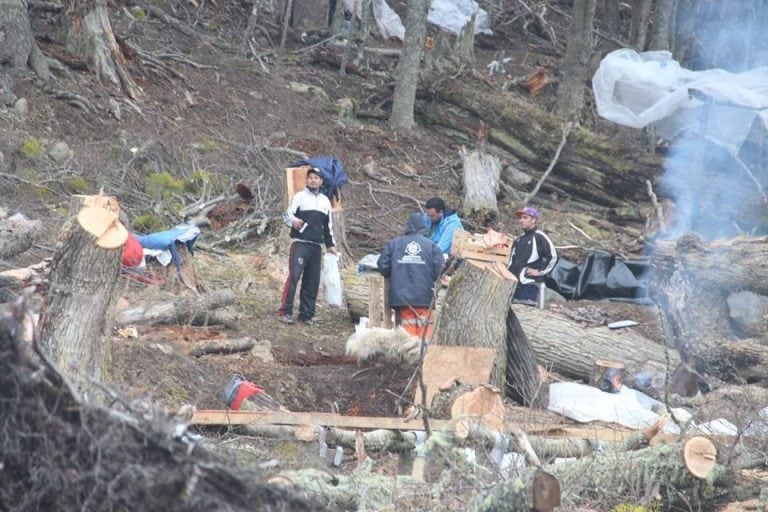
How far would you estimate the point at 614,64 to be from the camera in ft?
63.0

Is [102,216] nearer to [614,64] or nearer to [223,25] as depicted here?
[614,64]

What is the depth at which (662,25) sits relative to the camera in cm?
2373

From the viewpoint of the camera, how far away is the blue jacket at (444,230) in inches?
500

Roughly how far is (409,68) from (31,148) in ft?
22.9

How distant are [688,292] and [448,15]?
13747 mm

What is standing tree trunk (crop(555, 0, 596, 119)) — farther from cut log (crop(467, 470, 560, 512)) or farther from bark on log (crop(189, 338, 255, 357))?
cut log (crop(467, 470, 560, 512))

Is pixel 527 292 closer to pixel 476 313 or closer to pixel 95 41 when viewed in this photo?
pixel 476 313

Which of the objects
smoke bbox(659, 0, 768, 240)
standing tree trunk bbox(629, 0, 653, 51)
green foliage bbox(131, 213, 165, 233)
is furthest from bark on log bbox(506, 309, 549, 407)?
standing tree trunk bbox(629, 0, 653, 51)

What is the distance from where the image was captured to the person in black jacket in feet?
40.9

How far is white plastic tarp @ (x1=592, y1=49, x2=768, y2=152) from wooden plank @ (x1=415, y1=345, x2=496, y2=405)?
31.7 feet

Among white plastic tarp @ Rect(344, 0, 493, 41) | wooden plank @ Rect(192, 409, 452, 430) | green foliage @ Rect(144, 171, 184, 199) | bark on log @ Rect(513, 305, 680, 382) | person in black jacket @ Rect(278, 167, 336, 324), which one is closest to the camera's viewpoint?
wooden plank @ Rect(192, 409, 452, 430)

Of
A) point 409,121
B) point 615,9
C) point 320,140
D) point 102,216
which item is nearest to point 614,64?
point 409,121

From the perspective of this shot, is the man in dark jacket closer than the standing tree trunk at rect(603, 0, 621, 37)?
Yes

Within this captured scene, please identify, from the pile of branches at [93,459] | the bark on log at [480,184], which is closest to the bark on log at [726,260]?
the bark on log at [480,184]
